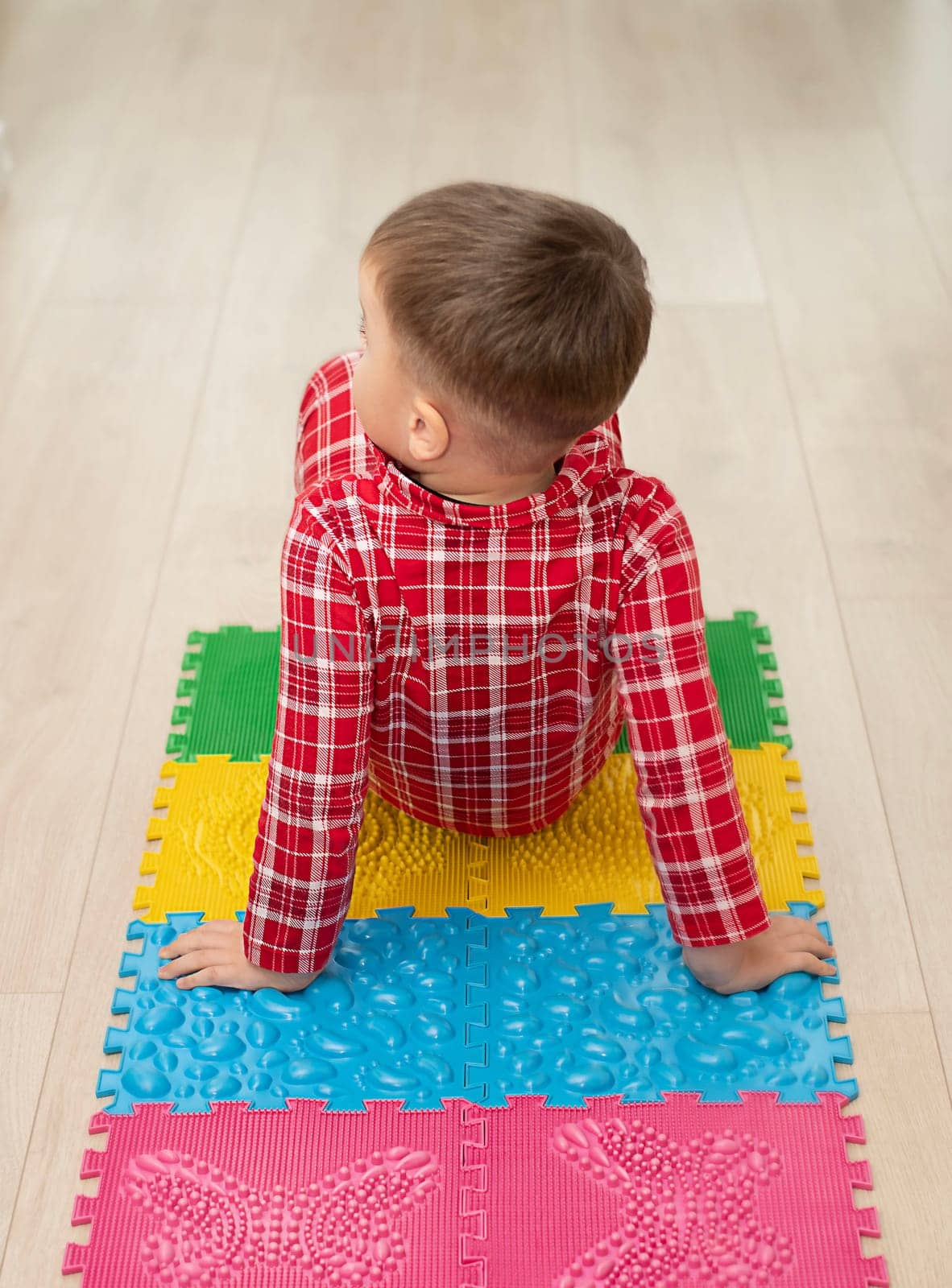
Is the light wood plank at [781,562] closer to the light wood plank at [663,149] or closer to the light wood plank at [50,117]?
the light wood plank at [663,149]

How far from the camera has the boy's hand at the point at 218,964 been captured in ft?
3.43

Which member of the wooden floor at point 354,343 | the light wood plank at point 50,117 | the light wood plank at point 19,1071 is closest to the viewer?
the light wood plank at point 19,1071

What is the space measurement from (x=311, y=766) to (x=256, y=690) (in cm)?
41

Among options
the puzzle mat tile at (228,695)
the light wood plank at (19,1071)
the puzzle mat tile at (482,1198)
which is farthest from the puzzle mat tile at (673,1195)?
the puzzle mat tile at (228,695)

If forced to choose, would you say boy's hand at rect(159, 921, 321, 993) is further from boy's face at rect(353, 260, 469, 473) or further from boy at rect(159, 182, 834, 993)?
boy's face at rect(353, 260, 469, 473)

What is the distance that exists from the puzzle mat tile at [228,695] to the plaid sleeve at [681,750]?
0.43 m

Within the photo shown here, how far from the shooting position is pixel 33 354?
1.77m

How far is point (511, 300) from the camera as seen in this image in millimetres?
690

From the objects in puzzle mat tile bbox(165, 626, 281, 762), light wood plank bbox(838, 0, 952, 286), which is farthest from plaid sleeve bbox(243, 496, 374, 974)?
light wood plank bbox(838, 0, 952, 286)

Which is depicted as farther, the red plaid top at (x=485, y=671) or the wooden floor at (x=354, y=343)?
the wooden floor at (x=354, y=343)

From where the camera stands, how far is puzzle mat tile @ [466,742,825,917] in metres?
1.14

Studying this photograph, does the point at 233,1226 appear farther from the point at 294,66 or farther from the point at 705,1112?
the point at 294,66

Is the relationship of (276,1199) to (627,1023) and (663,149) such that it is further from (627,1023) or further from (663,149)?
(663,149)

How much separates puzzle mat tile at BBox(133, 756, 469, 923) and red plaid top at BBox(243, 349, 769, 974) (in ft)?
0.38
